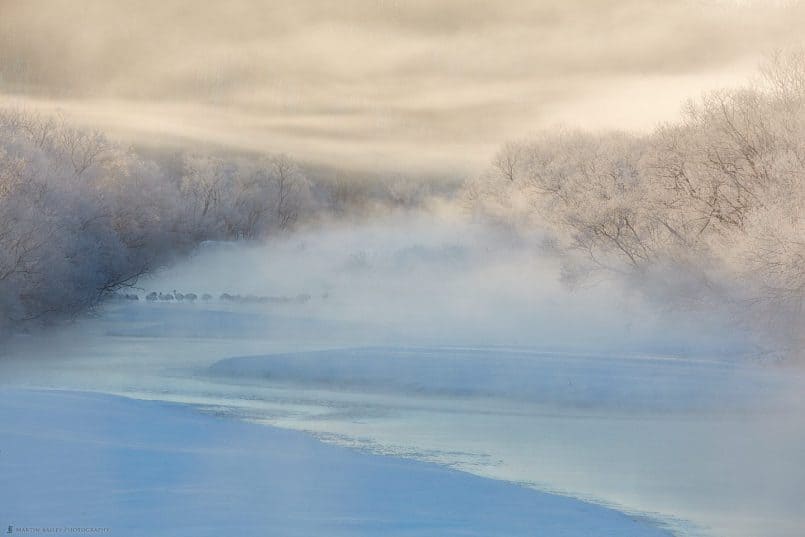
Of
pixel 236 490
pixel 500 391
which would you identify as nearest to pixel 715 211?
pixel 500 391

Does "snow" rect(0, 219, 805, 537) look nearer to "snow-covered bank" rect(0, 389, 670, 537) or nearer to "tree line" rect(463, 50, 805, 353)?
"snow-covered bank" rect(0, 389, 670, 537)

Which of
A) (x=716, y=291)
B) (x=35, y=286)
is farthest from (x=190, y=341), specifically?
(x=716, y=291)

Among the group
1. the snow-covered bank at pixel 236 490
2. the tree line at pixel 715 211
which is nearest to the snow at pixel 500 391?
the snow-covered bank at pixel 236 490

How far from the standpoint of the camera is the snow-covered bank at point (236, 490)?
10.1 meters

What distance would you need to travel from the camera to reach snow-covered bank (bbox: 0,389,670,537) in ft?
33.1

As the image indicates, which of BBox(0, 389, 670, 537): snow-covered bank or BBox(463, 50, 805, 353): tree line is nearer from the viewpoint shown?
BBox(0, 389, 670, 537): snow-covered bank

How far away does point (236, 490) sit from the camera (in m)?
11.6

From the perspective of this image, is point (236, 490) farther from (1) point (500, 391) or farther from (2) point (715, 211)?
(2) point (715, 211)

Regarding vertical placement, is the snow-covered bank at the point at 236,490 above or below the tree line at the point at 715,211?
below

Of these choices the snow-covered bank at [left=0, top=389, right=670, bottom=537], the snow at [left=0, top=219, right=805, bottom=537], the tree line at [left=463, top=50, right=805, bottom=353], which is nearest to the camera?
the snow-covered bank at [left=0, top=389, right=670, bottom=537]

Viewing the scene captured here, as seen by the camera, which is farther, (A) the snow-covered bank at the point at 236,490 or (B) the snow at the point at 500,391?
(B) the snow at the point at 500,391

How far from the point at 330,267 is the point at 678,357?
52.5 metres

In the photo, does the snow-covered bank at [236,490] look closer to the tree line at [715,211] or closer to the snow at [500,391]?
the snow at [500,391]

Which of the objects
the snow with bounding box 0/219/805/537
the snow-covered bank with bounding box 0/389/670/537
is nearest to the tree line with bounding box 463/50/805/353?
the snow with bounding box 0/219/805/537
